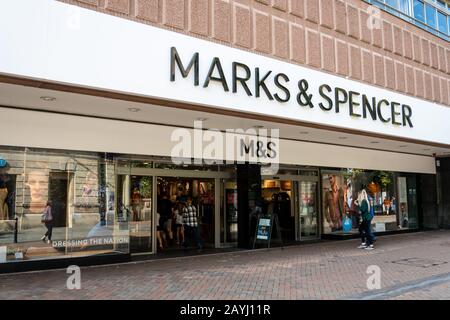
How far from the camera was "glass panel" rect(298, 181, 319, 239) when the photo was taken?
15755 mm

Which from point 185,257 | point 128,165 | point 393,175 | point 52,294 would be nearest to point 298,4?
point 128,165

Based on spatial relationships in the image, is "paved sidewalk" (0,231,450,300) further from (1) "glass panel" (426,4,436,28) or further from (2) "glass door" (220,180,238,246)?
(1) "glass panel" (426,4,436,28)

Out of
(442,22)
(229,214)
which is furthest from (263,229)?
(442,22)

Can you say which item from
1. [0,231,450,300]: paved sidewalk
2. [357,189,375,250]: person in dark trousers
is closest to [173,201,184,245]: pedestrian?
[0,231,450,300]: paved sidewalk

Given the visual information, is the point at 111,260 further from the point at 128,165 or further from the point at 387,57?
the point at 387,57

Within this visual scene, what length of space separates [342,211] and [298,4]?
8.33 meters

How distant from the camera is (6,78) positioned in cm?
712

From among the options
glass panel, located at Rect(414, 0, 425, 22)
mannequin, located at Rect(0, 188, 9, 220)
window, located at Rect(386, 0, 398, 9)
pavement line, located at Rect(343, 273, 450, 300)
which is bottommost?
pavement line, located at Rect(343, 273, 450, 300)

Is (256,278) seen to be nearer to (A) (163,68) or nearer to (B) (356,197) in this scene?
(A) (163,68)

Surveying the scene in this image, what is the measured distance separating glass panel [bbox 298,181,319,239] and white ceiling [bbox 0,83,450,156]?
7.18 feet

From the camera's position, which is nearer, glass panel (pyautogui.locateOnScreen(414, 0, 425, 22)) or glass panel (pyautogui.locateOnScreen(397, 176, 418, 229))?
glass panel (pyautogui.locateOnScreen(414, 0, 425, 22))

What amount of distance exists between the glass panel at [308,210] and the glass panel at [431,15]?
768 centimetres

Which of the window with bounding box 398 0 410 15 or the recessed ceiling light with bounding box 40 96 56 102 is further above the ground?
the window with bounding box 398 0 410 15
